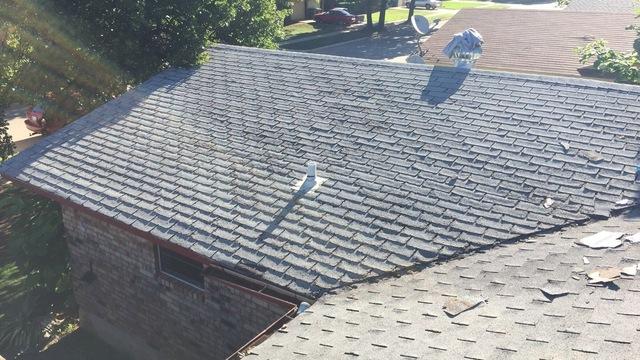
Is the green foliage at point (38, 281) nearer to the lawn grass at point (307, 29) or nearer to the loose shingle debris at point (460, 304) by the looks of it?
the loose shingle debris at point (460, 304)

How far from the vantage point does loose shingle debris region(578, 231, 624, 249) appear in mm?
6129

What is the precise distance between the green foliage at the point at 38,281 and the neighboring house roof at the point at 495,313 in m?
7.38

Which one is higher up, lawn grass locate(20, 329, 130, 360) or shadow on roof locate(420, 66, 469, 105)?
shadow on roof locate(420, 66, 469, 105)

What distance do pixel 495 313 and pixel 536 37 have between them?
73.9 feet

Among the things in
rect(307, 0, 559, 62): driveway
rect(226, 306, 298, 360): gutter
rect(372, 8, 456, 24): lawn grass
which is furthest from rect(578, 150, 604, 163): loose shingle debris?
rect(372, 8, 456, 24): lawn grass

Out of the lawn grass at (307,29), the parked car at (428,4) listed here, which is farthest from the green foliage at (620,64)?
the parked car at (428,4)

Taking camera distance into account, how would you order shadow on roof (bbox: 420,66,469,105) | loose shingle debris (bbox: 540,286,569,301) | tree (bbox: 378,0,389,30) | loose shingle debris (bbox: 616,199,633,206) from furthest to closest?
tree (bbox: 378,0,389,30)
shadow on roof (bbox: 420,66,469,105)
loose shingle debris (bbox: 616,199,633,206)
loose shingle debris (bbox: 540,286,569,301)

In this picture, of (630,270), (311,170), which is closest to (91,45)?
(311,170)

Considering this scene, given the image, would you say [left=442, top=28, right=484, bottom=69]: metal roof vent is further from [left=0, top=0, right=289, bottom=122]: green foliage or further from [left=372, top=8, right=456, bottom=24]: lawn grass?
[left=372, top=8, right=456, bottom=24]: lawn grass

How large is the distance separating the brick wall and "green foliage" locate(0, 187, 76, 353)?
0.63 meters

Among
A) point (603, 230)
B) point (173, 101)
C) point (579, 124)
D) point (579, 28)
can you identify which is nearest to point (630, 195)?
point (603, 230)

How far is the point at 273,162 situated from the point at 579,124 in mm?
4946

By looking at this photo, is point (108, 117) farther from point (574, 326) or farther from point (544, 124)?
point (574, 326)

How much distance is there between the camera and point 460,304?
562 cm
